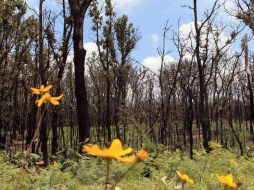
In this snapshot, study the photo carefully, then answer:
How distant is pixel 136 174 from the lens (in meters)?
4.84

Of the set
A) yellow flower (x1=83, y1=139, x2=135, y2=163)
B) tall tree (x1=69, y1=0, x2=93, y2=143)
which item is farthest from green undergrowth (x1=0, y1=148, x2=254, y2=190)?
tall tree (x1=69, y1=0, x2=93, y2=143)

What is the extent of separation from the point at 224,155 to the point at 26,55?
19.3 metres

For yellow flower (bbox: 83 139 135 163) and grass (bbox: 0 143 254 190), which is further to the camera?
grass (bbox: 0 143 254 190)

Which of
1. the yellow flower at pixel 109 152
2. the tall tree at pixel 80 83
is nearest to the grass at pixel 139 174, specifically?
the yellow flower at pixel 109 152

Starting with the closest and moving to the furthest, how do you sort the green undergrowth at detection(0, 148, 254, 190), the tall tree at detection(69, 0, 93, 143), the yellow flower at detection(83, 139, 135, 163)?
1. the yellow flower at detection(83, 139, 135, 163)
2. the green undergrowth at detection(0, 148, 254, 190)
3. the tall tree at detection(69, 0, 93, 143)

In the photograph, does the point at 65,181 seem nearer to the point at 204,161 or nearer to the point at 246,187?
the point at 246,187

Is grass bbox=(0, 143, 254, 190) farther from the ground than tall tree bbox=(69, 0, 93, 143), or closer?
closer

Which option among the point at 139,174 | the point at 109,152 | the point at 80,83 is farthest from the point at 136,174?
the point at 80,83

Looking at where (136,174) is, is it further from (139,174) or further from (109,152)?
(109,152)

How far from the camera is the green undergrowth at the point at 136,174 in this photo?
3.48 meters

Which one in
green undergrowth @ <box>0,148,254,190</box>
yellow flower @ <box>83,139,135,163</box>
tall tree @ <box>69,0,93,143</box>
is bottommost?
green undergrowth @ <box>0,148,254,190</box>

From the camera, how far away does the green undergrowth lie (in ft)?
11.4

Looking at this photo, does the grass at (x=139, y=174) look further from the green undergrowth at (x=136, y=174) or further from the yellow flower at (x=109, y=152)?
the yellow flower at (x=109, y=152)

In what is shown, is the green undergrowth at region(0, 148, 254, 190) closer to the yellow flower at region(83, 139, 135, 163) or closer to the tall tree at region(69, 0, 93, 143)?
the yellow flower at region(83, 139, 135, 163)
